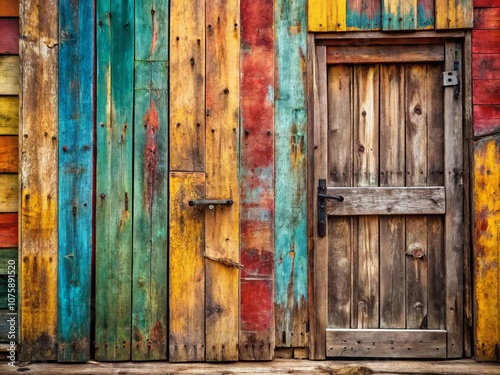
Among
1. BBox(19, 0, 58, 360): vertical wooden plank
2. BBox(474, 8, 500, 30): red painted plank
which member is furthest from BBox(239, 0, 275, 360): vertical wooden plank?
BBox(474, 8, 500, 30): red painted plank

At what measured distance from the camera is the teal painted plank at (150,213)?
3.73m

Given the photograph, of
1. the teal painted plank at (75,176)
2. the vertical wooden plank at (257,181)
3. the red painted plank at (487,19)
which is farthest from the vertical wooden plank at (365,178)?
the teal painted plank at (75,176)

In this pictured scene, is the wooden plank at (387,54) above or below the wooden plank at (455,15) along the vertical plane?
below

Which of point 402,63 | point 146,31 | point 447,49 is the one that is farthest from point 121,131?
point 447,49

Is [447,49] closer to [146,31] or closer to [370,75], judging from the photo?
[370,75]

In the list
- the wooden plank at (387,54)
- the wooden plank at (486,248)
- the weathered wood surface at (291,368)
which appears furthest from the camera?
the wooden plank at (387,54)

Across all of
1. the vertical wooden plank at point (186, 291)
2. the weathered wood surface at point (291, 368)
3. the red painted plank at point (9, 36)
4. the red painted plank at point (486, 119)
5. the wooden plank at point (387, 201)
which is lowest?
the weathered wood surface at point (291, 368)

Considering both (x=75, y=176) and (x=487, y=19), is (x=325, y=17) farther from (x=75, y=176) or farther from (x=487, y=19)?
(x=75, y=176)

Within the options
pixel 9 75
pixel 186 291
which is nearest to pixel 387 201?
pixel 186 291

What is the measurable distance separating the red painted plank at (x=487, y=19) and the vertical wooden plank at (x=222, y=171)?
5.29ft

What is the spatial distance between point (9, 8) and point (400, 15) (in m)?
2.69

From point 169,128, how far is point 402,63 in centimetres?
168

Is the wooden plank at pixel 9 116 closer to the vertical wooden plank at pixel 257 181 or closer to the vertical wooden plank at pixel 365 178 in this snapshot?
the vertical wooden plank at pixel 257 181

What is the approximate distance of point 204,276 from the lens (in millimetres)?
3721
